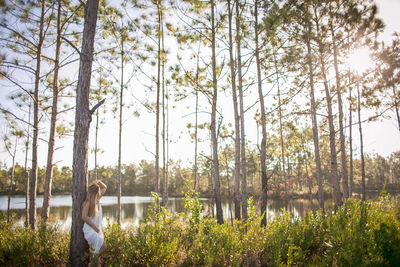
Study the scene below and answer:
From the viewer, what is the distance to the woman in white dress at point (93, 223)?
3.50 meters

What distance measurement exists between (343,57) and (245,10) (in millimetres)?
4874

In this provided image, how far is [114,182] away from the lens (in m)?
56.7

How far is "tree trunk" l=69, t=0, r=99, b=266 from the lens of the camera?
11.9ft

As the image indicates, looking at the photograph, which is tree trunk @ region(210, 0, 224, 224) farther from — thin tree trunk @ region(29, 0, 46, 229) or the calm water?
thin tree trunk @ region(29, 0, 46, 229)

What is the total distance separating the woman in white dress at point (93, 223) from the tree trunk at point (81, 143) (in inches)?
6.0

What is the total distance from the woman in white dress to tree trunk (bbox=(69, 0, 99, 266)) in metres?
0.15

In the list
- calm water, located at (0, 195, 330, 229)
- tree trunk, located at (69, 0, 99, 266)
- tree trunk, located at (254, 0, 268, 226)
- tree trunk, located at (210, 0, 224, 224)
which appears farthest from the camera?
calm water, located at (0, 195, 330, 229)

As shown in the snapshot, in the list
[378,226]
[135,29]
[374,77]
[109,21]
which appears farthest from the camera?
[374,77]

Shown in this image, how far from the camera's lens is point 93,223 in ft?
11.7

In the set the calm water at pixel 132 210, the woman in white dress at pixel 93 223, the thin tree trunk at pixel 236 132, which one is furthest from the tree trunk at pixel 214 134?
the woman in white dress at pixel 93 223

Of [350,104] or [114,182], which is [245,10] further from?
[114,182]

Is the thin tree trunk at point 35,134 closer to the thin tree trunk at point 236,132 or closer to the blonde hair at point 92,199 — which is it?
the blonde hair at point 92,199

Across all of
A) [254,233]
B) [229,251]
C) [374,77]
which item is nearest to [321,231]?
[254,233]

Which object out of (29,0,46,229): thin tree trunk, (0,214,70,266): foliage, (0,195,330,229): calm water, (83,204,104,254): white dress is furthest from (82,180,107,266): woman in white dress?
(0,195,330,229): calm water
